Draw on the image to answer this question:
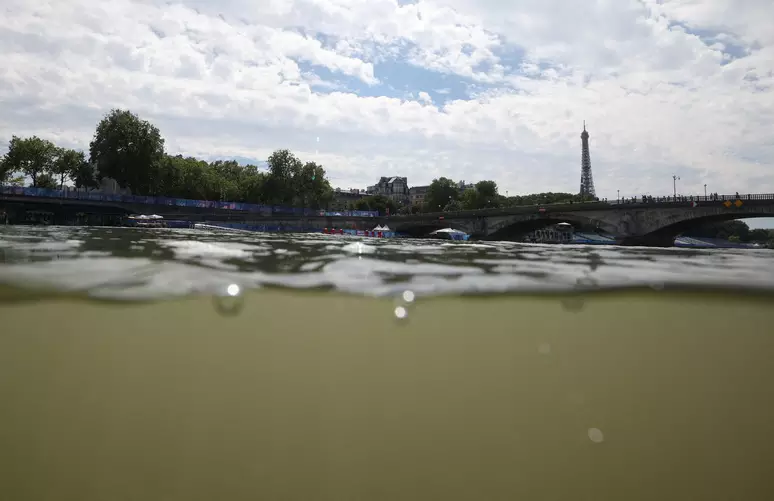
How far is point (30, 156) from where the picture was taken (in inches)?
2832

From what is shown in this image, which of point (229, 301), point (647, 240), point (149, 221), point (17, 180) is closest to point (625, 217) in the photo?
point (647, 240)

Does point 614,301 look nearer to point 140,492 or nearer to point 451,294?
point 451,294

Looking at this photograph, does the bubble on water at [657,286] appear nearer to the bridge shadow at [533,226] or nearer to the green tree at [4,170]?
the bridge shadow at [533,226]

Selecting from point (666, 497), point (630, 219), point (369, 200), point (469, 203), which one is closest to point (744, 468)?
point (666, 497)

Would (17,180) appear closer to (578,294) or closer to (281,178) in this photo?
(281,178)

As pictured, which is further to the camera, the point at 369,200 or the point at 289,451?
the point at 369,200

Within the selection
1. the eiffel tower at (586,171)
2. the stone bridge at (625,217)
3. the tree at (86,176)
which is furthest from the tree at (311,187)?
the eiffel tower at (586,171)

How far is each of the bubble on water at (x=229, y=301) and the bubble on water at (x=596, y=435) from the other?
132 inches

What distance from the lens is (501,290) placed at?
6500 millimetres

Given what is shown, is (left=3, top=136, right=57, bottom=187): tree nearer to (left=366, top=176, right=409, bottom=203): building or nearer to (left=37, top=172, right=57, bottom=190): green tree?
(left=37, top=172, right=57, bottom=190): green tree

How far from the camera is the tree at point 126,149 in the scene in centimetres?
6731

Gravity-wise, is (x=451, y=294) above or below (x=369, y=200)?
below

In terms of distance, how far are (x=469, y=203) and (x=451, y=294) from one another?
11444 cm

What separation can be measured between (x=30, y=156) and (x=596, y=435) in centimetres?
9258
